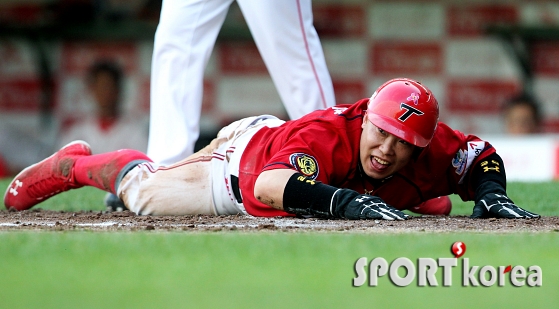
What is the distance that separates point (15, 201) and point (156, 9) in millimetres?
4890

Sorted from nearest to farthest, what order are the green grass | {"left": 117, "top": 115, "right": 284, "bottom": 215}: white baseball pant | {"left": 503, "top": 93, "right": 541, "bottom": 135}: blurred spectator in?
the green grass < {"left": 117, "top": 115, "right": 284, "bottom": 215}: white baseball pant < {"left": 503, "top": 93, "right": 541, "bottom": 135}: blurred spectator

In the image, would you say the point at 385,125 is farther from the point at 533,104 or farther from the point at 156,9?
the point at 156,9

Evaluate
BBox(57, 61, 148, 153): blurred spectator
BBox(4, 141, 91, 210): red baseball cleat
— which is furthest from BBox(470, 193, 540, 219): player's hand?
BBox(57, 61, 148, 153): blurred spectator

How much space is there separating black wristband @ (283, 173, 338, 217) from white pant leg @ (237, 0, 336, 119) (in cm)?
116

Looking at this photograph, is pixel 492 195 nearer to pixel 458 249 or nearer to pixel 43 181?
pixel 458 249

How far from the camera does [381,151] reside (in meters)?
3.55

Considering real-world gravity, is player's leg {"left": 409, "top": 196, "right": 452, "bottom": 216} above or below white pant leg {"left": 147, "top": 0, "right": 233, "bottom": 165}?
below

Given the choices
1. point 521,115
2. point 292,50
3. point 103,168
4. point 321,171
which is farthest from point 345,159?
point 521,115

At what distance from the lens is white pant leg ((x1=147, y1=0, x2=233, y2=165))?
4.38 m

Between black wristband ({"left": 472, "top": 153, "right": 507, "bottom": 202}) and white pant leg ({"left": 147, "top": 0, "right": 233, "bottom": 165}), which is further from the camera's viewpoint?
white pant leg ({"left": 147, "top": 0, "right": 233, "bottom": 165})

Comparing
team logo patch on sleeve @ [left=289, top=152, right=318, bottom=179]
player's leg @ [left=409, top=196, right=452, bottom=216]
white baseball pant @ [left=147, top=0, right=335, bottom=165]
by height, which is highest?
white baseball pant @ [left=147, top=0, right=335, bottom=165]

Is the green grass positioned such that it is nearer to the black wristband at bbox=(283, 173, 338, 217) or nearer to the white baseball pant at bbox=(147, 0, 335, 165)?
the black wristband at bbox=(283, 173, 338, 217)

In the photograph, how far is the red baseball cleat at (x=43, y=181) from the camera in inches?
170

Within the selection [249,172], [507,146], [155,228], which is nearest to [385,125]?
[249,172]
